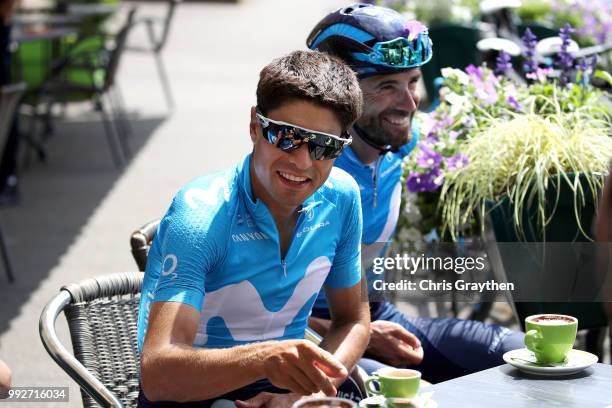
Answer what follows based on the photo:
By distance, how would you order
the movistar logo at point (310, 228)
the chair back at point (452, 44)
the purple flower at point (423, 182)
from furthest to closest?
the chair back at point (452, 44)
the purple flower at point (423, 182)
the movistar logo at point (310, 228)

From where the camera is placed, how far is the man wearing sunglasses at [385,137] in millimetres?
3635

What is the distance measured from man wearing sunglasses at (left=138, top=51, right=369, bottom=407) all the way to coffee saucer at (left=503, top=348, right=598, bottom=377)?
1.53 ft

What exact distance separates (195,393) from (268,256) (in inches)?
17.7

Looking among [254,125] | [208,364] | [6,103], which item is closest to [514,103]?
[254,125]

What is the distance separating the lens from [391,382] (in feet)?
8.42

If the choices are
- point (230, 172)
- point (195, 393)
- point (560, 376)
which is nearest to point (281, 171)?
point (230, 172)

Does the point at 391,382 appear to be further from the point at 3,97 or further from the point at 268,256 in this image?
the point at 3,97

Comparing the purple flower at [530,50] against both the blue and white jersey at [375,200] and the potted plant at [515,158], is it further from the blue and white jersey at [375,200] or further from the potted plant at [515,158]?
the blue and white jersey at [375,200]

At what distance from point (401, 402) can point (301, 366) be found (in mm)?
252

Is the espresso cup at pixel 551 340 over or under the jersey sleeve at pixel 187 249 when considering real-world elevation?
under

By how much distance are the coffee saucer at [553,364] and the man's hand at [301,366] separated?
1.84 ft

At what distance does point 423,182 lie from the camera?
420cm

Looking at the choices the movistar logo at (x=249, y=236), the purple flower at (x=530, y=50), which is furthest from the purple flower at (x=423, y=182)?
the movistar logo at (x=249, y=236)

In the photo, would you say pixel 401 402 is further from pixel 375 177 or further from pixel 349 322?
pixel 375 177
